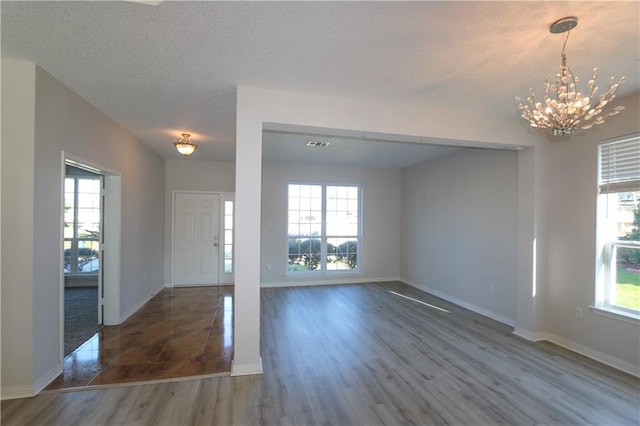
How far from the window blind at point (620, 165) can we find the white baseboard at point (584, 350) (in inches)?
66.3

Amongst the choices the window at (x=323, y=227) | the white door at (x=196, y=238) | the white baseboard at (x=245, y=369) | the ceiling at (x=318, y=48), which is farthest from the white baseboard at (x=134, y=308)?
the ceiling at (x=318, y=48)

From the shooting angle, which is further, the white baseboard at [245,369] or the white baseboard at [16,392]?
the white baseboard at [245,369]

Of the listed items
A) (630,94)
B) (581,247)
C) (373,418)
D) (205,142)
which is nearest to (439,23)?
(630,94)

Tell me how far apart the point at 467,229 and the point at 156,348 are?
4.84 metres

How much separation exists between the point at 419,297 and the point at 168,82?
512 centimetres

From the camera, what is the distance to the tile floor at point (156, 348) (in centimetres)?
275

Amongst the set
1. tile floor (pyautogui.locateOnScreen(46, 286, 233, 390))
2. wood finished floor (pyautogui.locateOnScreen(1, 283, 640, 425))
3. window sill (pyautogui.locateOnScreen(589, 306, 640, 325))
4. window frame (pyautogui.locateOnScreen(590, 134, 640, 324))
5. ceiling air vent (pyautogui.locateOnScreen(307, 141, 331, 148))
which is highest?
ceiling air vent (pyautogui.locateOnScreen(307, 141, 331, 148))

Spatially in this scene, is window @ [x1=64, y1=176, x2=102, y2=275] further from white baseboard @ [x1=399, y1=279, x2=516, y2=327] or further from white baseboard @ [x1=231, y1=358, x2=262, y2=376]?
white baseboard @ [x1=399, y1=279, x2=516, y2=327]

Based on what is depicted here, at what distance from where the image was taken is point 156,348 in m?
3.31

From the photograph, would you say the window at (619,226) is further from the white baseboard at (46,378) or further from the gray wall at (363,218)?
the white baseboard at (46,378)

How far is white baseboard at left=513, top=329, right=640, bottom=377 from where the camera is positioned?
2.83 meters

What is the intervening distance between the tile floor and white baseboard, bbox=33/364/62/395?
5 cm

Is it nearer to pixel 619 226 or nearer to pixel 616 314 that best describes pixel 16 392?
pixel 616 314

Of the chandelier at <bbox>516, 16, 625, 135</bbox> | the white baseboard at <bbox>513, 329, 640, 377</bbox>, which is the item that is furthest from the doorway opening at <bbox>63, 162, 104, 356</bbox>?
the white baseboard at <bbox>513, 329, 640, 377</bbox>
